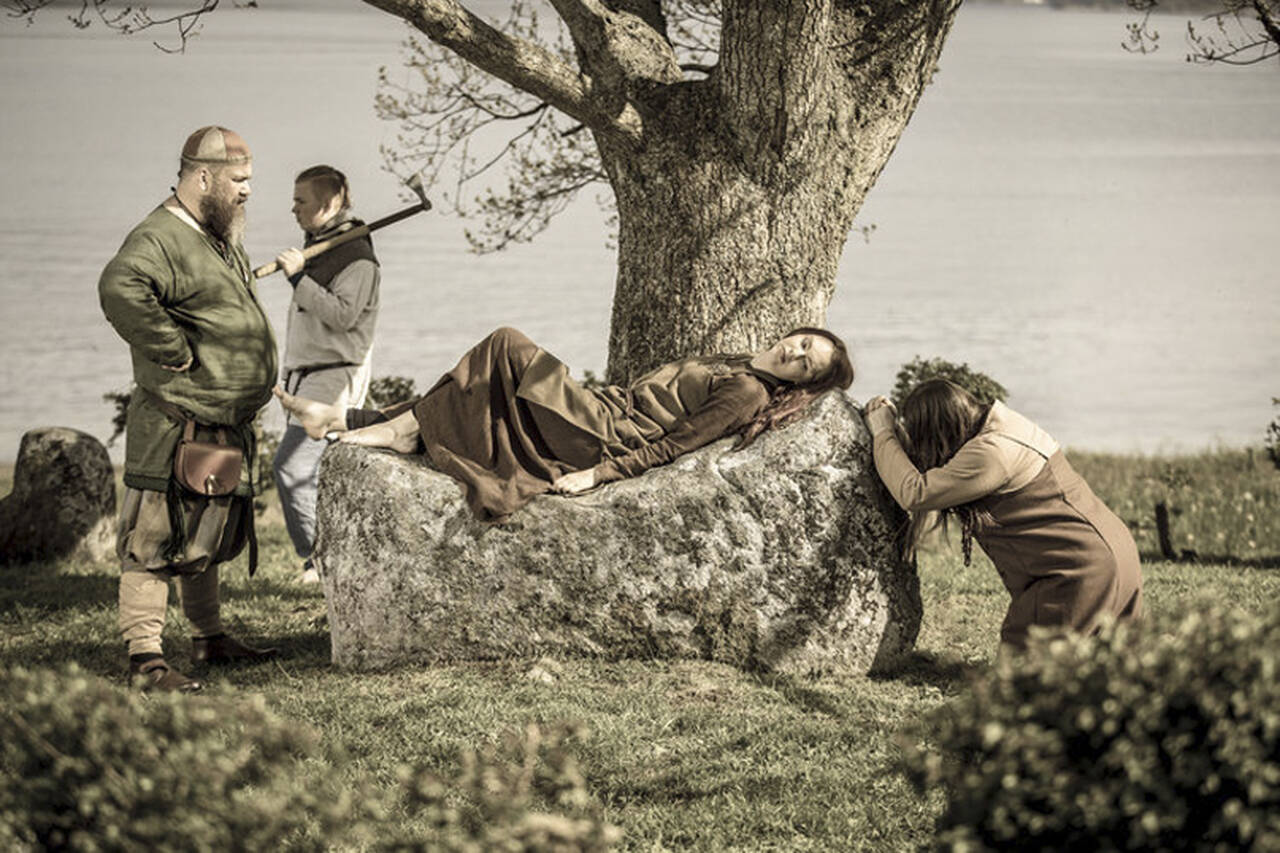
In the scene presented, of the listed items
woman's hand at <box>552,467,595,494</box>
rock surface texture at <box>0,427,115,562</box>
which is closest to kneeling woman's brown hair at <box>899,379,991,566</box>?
woman's hand at <box>552,467,595,494</box>

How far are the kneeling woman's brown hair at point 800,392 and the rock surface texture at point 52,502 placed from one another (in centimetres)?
610

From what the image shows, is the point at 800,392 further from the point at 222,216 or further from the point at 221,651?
the point at 221,651

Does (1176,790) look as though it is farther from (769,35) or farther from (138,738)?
(769,35)

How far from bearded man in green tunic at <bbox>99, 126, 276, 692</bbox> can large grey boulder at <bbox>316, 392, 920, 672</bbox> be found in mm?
677

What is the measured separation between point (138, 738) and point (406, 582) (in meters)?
A: 3.22

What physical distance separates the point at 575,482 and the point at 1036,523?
2.15 metres

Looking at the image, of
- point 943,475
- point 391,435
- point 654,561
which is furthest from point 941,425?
point 391,435

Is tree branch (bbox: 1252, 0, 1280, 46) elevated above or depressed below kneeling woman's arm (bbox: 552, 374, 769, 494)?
above

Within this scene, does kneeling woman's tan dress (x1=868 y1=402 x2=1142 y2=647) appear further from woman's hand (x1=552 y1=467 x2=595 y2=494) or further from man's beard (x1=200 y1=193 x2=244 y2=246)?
man's beard (x1=200 y1=193 x2=244 y2=246)

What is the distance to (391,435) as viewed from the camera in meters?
6.92

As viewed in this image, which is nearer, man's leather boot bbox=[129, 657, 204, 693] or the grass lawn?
the grass lawn

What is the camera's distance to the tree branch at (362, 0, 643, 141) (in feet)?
23.7

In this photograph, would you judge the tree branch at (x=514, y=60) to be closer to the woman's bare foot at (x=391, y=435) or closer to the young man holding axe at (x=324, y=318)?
the young man holding axe at (x=324, y=318)

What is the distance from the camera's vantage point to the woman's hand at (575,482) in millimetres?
6629
